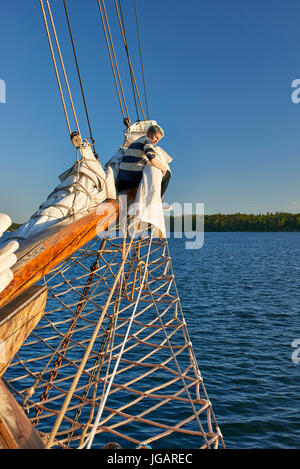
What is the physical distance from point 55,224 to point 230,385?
7353 mm

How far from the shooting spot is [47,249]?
2.90m

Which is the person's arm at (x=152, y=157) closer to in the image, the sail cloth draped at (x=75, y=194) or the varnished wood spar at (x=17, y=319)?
the sail cloth draped at (x=75, y=194)

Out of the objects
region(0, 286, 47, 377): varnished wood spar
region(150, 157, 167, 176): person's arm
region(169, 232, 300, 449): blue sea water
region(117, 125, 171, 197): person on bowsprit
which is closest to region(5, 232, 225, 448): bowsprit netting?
region(169, 232, 300, 449): blue sea water

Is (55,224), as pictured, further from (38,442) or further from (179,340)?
(179,340)

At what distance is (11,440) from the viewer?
5.25 feet

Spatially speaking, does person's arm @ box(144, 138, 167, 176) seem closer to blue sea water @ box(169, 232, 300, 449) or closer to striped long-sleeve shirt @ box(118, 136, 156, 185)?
striped long-sleeve shirt @ box(118, 136, 156, 185)

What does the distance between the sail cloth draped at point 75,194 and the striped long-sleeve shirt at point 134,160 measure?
84 centimetres

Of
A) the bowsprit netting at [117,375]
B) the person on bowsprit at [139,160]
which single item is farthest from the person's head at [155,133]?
the bowsprit netting at [117,375]

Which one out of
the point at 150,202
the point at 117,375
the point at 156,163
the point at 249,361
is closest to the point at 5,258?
the point at 150,202

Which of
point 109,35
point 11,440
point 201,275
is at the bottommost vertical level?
point 201,275

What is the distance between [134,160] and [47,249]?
123 inches

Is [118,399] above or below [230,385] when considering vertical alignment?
above

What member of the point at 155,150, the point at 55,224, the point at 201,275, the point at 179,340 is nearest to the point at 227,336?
the point at 179,340
